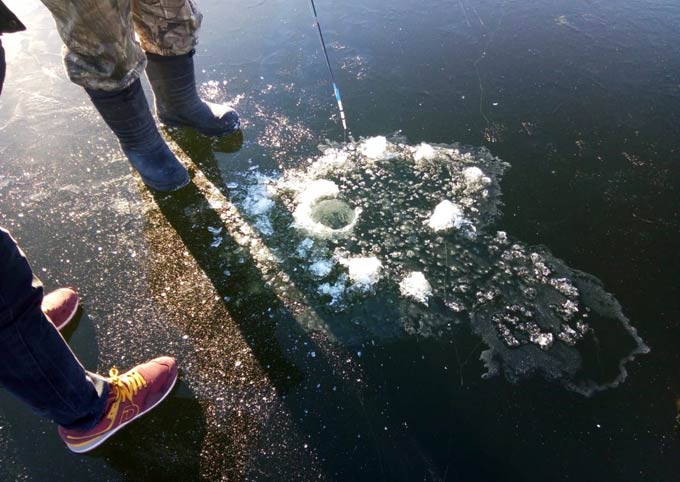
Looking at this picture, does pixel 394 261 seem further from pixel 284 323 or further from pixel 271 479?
pixel 271 479

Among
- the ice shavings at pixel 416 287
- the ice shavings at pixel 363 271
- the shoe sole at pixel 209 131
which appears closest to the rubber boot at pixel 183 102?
the shoe sole at pixel 209 131

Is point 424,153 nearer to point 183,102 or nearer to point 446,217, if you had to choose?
point 446,217

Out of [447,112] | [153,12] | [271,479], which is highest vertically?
[153,12]

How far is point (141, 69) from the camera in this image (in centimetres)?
183

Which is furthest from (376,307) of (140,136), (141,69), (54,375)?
(141,69)

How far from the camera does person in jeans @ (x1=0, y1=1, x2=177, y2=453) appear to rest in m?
0.96

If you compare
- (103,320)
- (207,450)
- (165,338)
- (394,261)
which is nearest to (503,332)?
(394,261)

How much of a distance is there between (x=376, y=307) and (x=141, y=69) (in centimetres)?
149

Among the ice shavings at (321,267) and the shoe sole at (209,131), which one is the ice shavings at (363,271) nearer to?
the ice shavings at (321,267)

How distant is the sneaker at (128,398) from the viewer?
1.27 metres

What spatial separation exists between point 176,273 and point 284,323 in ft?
1.79

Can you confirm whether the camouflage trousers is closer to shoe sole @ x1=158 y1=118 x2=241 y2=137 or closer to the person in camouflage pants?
the person in camouflage pants

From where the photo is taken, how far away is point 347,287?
167 cm

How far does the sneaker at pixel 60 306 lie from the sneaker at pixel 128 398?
35 centimetres
